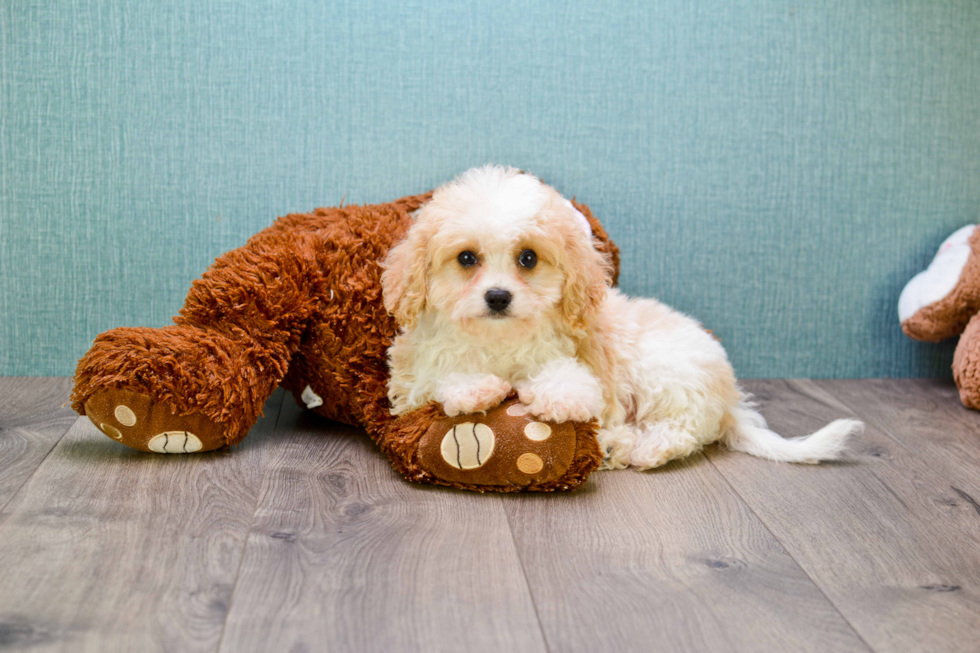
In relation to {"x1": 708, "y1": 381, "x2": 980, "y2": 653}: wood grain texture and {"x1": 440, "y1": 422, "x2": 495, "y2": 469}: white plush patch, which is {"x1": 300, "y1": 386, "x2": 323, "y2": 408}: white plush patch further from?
{"x1": 708, "y1": 381, "x2": 980, "y2": 653}: wood grain texture

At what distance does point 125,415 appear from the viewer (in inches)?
68.0

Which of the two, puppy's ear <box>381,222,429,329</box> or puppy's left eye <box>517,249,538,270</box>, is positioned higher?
puppy's left eye <box>517,249,538,270</box>

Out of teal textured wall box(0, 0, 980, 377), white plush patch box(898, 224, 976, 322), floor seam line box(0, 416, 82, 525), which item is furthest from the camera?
white plush patch box(898, 224, 976, 322)

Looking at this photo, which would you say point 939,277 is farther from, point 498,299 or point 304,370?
point 304,370

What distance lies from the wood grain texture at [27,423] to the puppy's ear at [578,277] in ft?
3.59

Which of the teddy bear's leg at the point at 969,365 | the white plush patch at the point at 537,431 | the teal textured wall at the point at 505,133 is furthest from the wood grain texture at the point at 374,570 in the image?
the teddy bear's leg at the point at 969,365

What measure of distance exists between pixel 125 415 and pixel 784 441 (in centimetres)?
140

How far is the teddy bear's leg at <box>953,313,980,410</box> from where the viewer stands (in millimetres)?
2295

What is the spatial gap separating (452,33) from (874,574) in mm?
1615

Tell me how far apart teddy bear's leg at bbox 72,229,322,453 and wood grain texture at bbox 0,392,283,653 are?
91 mm

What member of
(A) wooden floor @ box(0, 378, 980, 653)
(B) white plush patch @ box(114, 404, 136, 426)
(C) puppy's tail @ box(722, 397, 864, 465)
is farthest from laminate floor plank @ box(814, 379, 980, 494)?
(B) white plush patch @ box(114, 404, 136, 426)

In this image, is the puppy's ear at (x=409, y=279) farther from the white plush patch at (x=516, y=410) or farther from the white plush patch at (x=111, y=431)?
the white plush patch at (x=111, y=431)

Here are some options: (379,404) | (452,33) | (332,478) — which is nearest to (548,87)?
(452,33)

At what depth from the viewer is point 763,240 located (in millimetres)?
2455
